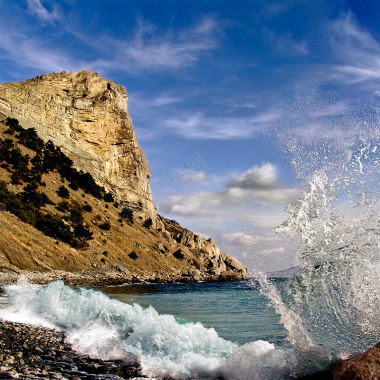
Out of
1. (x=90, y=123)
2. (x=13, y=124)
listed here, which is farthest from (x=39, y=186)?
(x=90, y=123)

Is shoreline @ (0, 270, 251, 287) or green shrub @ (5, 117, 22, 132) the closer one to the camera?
shoreline @ (0, 270, 251, 287)

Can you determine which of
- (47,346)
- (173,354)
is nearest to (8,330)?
(47,346)

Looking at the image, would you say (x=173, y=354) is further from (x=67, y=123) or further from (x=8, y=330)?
(x=67, y=123)

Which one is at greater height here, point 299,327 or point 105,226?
point 105,226

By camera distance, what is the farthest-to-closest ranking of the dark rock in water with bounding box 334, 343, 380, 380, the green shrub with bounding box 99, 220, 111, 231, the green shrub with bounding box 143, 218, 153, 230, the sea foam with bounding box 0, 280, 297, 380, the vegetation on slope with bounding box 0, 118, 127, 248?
the green shrub with bounding box 143, 218, 153, 230, the green shrub with bounding box 99, 220, 111, 231, the vegetation on slope with bounding box 0, 118, 127, 248, the sea foam with bounding box 0, 280, 297, 380, the dark rock in water with bounding box 334, 343, 380, 380

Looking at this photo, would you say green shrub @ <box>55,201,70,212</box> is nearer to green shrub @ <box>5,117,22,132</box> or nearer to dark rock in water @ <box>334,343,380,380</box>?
green shrub @ <box>5,117,22,132</box>

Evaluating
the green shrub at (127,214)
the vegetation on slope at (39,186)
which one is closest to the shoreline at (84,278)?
the vegetation on slope at (39,186)

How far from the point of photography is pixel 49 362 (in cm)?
796

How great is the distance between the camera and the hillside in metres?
40.5

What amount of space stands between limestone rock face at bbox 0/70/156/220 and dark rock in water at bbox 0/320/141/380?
70649 millimetres

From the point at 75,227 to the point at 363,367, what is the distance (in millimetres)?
51664

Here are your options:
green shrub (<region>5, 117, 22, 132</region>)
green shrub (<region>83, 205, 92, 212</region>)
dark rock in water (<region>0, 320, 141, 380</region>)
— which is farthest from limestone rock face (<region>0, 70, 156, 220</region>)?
dark rock in water (<region>0, 320, 141, 380</region>)

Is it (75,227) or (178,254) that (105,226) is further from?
(178,254)

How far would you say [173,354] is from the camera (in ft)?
27.0
